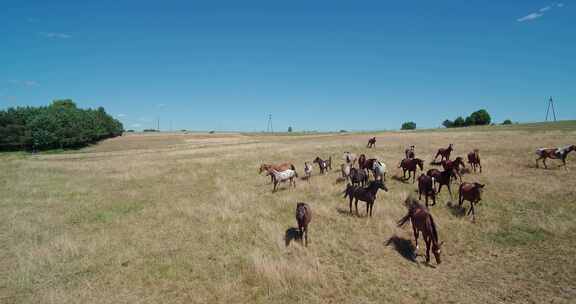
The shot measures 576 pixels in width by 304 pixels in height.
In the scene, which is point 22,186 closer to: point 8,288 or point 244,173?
point 244,173

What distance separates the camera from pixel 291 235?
1188 centimetres

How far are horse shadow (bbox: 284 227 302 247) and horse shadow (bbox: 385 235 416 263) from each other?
11.3 ft

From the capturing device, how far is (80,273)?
9.64 metres

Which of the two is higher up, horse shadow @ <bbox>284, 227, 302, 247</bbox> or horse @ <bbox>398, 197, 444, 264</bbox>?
horse @ <bbox>398, 197, 444, 264</bbox>

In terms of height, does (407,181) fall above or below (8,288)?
above

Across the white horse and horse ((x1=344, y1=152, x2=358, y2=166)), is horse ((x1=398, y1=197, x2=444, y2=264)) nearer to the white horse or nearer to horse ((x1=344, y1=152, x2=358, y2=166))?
the white horse

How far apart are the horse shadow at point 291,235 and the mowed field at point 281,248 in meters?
0.23

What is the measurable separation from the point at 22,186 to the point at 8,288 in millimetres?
20890

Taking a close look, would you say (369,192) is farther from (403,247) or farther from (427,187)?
(427,187)

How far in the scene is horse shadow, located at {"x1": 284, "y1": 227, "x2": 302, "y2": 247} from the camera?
11.4 meters

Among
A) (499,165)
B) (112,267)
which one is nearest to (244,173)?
(112,267)

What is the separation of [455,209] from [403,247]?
5009 millimetres

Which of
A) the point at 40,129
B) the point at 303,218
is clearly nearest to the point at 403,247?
the point at 303,218

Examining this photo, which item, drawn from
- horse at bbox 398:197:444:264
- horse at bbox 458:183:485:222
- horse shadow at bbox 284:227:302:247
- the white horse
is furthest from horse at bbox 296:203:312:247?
the white horse
